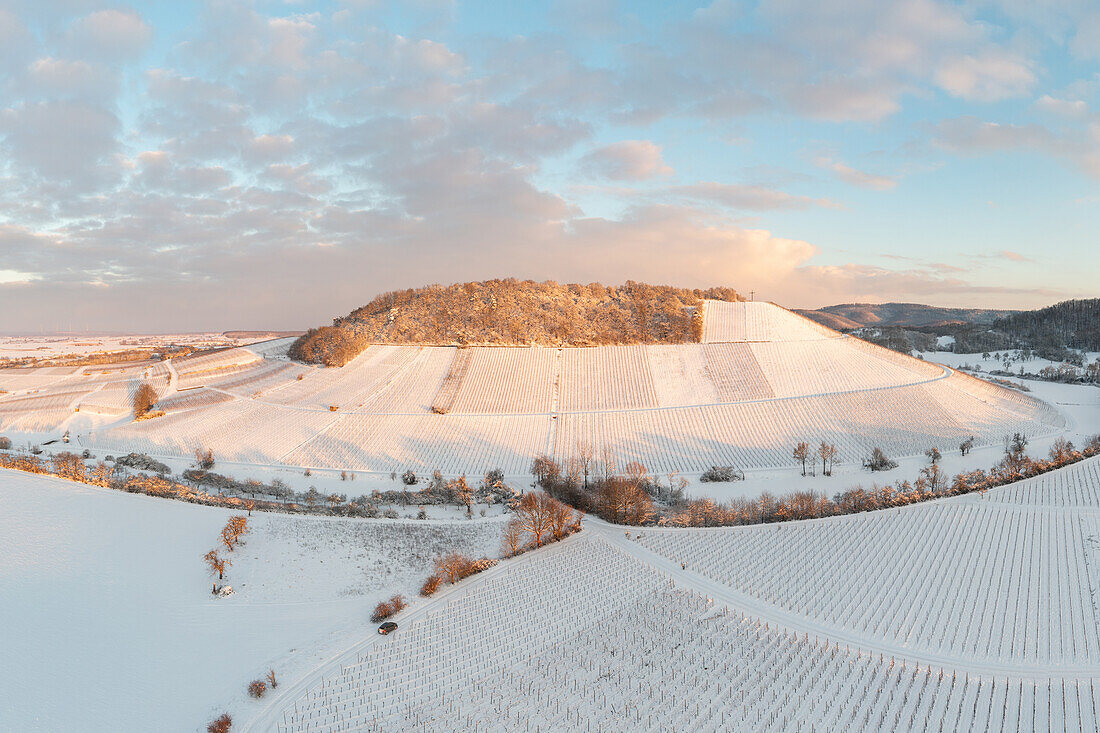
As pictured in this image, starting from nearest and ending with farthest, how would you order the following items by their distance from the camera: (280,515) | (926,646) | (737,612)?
(926,646) → (737,612) → (280,515)

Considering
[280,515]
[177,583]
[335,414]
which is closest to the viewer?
[177,583]

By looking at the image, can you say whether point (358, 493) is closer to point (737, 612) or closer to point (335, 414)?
point (335, 414)

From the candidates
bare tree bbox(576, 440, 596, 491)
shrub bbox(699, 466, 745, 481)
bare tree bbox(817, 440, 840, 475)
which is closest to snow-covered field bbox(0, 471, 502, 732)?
bare tree bbox(576, 440, 596, 491)

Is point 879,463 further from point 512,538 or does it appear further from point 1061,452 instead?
point 512,538

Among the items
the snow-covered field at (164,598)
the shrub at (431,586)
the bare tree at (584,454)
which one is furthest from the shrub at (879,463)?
the shrub at (431,586)

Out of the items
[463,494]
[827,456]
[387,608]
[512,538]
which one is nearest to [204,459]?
[463,494]

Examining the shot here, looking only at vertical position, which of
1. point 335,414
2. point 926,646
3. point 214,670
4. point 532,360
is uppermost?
point 532,360

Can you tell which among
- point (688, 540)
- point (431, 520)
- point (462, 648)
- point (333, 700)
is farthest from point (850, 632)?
point (431, 520)
